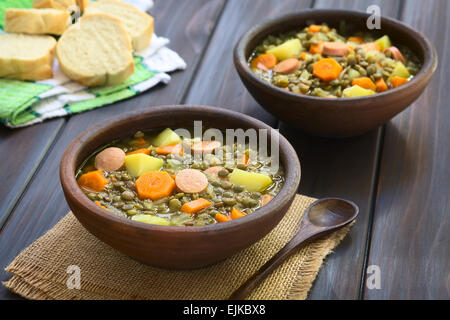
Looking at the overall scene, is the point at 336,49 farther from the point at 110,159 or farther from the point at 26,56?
the point at 26,56

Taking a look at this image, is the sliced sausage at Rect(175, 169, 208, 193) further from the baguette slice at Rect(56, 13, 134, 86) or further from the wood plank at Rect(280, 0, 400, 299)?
the baguette slice at Rect(56, 13, 134, 86)

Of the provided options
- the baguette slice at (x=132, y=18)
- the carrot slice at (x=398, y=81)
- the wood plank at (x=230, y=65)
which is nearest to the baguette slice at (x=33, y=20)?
the baguette slice at (x=132, y=18)

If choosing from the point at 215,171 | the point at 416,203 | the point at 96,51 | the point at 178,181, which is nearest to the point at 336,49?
the point at 416,203

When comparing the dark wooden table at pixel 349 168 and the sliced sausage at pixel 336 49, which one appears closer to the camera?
the dark wooden table at pixel 349 168

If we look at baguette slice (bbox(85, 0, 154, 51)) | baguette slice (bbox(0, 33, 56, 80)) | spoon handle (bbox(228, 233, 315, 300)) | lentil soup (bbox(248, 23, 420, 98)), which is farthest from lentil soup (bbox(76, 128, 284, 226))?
baguette slice (bbox(85, 0, 154, 51))

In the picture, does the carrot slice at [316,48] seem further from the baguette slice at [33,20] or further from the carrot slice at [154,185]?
the baguette slice at [33,20]
